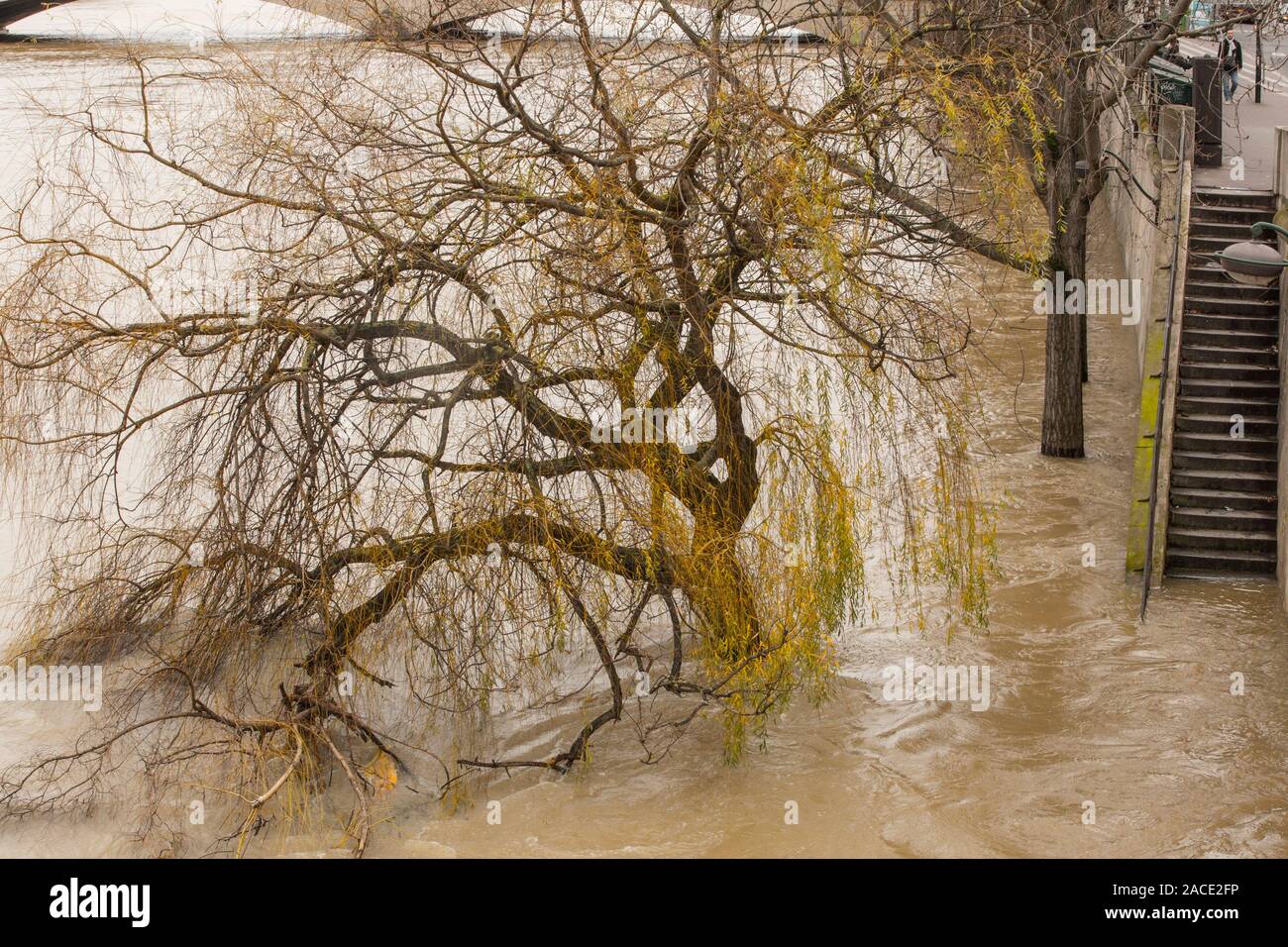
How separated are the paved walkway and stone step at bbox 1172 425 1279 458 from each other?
4059 mm

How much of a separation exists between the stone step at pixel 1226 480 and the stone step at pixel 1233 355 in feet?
5.77

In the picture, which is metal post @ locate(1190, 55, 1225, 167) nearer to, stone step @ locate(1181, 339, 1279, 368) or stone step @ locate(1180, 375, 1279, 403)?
stone step @ locate(1181, 339, 1279, 368)

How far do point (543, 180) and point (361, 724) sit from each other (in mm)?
4653

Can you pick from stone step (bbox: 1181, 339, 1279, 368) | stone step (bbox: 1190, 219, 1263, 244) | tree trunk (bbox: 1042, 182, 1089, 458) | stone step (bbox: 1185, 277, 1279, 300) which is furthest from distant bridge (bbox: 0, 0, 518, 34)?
stone step (bbox: 1190, 219, 1263, 244)

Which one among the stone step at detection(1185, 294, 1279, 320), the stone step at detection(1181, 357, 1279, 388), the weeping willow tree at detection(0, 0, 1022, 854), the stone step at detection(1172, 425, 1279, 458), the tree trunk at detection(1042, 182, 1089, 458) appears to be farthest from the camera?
the tree trunk at detection(1042, 182, 1089, 458)

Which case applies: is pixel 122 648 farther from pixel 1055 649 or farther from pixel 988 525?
pixel 1055 649

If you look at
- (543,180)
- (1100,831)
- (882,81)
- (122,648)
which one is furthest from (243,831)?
(882,81)

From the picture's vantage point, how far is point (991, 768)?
12648mm

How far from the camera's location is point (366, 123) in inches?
457

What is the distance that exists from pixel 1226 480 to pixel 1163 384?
53.2 inches

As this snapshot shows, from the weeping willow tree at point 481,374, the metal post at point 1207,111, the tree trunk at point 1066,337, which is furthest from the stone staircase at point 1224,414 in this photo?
the weeping willow tree at point 481,374

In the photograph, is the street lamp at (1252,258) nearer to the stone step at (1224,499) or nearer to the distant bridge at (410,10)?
the distant bridge at (410,10)

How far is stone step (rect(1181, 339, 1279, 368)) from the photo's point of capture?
18.0 metres

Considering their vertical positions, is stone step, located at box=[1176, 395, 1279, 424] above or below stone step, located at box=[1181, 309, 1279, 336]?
below
